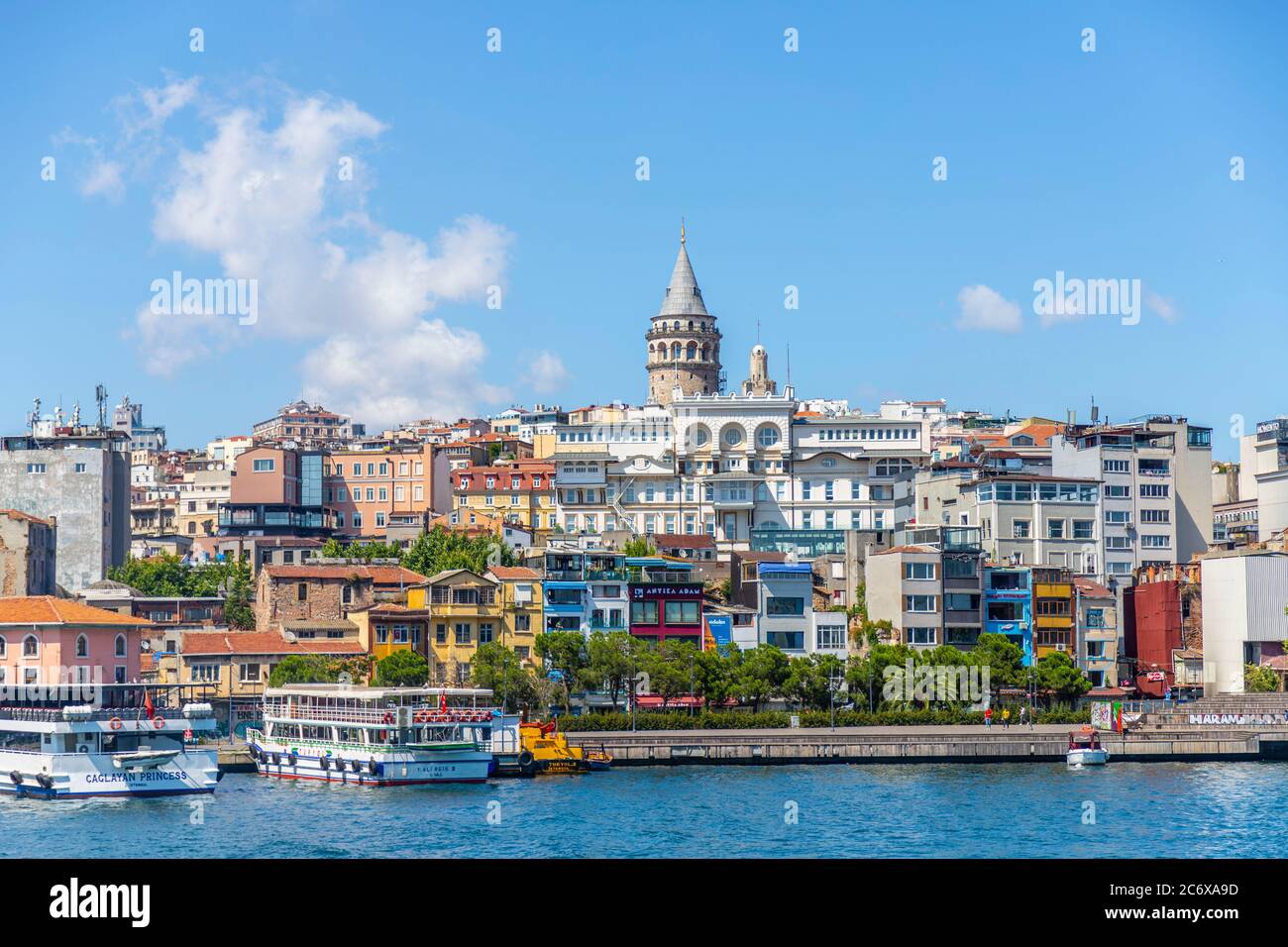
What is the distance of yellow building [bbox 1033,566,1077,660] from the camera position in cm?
6906

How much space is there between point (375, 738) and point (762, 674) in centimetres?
1531

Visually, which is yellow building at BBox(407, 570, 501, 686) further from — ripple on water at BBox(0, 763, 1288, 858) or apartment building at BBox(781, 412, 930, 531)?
apartment building at BBox(781, 412, 930, 531)

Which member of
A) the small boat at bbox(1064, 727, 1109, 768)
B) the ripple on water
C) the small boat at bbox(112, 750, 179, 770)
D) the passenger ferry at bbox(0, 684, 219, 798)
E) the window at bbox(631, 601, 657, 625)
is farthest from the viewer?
the window at bbox(631, 601, 657, 625)

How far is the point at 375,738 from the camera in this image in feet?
167

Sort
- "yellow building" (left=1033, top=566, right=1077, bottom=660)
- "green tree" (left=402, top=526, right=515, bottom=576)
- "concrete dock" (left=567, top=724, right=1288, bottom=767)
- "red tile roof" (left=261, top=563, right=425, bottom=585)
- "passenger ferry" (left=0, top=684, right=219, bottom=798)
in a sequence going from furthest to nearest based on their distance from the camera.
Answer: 1. "green tree" (left=402, top=526, right=515, bottom=576)
2. "red tile roof" (left=261, top=563, right=425, bottom=585)
3. "yellow building" (left=1033, top=566, right=1077, bottom=660)
4. "concrete dock" (left=567, top=724, right=1288, bottom=767)
5. "passenger ferry" (left=0, top=684, right=219, bottom=798)

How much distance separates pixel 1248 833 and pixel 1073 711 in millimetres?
25024

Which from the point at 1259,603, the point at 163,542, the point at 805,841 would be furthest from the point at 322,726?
the point at 163,542

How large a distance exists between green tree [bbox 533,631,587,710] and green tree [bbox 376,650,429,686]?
4207mm

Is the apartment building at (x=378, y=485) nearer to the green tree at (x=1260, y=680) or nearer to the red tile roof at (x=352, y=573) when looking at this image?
the red tile roof at (x=352, y=573)

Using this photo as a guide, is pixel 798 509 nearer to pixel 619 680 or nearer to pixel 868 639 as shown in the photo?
pixel 868 639

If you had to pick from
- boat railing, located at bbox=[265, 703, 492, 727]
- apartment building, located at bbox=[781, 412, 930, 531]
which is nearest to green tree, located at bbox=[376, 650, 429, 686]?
boat railing, located at bbox=[265, 703, 492, 727]

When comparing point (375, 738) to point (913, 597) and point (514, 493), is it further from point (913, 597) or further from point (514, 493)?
point (514, 493)

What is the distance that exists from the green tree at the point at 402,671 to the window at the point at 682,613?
9.87 m

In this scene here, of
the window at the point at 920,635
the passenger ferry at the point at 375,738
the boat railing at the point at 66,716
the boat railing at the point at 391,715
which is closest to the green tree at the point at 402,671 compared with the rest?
the passenger ferry at the point at 375,738
